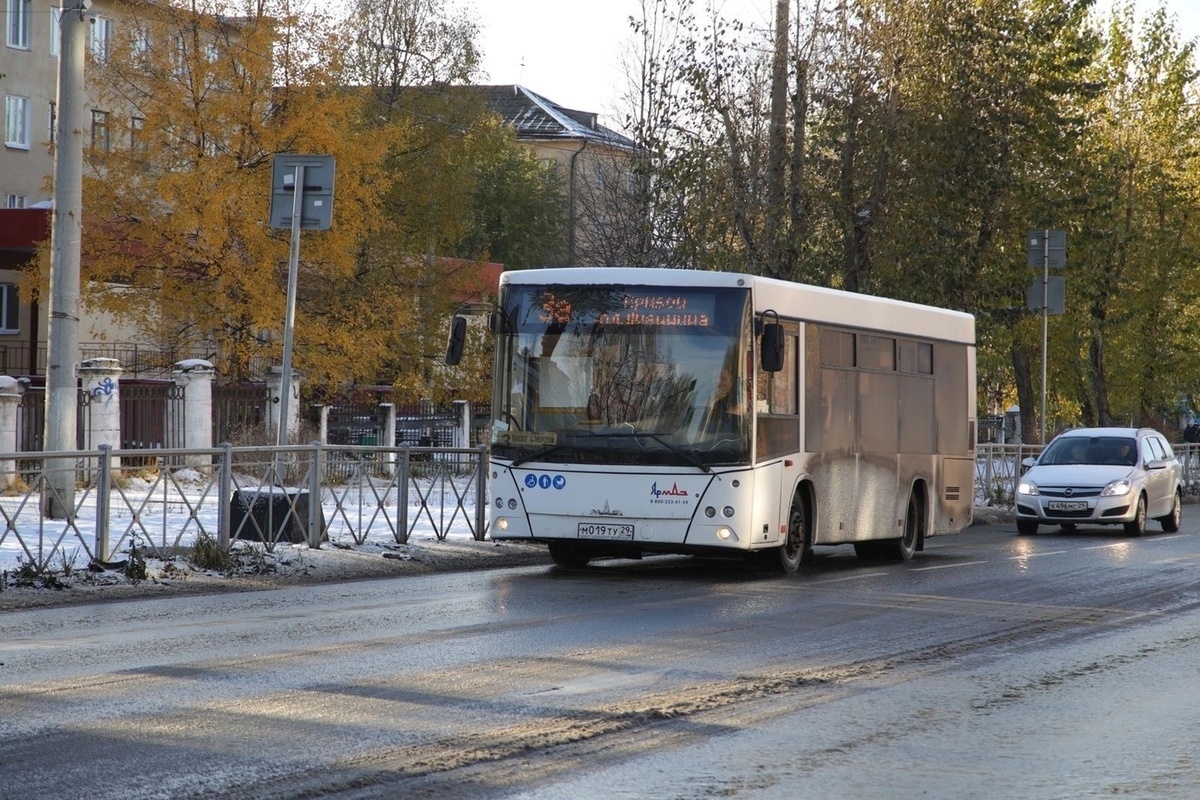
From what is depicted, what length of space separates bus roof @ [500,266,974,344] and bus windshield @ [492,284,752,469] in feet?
0.29

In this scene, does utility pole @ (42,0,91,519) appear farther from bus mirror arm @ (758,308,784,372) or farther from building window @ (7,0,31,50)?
building window @ (7,0,31,50)

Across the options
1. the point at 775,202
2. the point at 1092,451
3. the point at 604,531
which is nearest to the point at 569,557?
the point at 604,531

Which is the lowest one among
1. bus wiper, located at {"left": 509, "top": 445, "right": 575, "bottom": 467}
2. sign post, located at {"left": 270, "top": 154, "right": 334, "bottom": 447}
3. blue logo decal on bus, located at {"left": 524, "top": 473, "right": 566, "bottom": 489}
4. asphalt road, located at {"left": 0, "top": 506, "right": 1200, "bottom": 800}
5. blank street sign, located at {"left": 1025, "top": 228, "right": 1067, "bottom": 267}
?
asphalt road, located at {"left": 0, "top": 506, "right": 1200, "bottom": 800}

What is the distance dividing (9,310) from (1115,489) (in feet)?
126

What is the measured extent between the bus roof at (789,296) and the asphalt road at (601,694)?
298cm

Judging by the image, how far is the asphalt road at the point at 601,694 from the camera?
696cm

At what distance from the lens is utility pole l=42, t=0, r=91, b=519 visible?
701 inches

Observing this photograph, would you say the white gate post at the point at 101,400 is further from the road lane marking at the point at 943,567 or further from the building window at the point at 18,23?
the building window at the point at 18,23

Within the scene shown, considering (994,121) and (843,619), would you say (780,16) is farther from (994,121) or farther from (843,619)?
(843,619)

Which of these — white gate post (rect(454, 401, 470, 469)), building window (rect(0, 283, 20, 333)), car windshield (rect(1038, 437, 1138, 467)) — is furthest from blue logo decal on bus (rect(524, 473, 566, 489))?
building window (rect(0, 283, 20, 333))

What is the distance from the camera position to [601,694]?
29.6ft

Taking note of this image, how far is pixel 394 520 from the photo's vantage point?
1952 centimetres

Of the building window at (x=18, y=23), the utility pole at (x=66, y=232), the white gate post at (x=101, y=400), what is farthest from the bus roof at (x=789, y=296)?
the building window at (x=18, y=23)

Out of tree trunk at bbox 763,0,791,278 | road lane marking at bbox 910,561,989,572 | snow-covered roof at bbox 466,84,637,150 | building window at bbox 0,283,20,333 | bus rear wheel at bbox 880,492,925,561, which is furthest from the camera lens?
snow-covered roof at bbox 466,84,637,150
